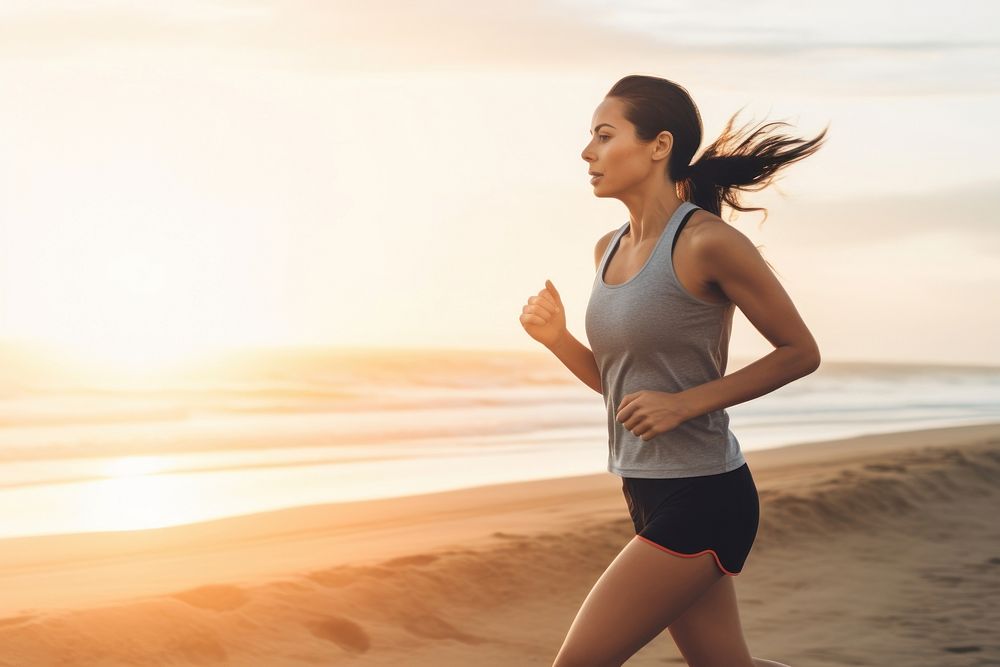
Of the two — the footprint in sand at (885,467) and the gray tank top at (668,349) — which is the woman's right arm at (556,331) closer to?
the gray tank top at (668,349)

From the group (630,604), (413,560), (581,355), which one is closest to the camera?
(630,604)

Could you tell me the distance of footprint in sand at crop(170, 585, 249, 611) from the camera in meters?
5.41

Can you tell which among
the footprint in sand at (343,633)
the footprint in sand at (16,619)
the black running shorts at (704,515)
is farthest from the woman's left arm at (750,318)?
the footprint in sand at (16,619)

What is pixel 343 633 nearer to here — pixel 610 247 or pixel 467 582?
pixel 467 582

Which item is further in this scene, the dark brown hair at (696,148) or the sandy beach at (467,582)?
the sandy beach at (467,582)

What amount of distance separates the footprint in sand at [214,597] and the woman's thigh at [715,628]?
3.22 m

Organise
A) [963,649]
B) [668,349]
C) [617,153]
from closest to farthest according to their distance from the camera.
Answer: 1. [668,349]
2. [617,153]
3. [963,649]

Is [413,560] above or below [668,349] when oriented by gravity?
below

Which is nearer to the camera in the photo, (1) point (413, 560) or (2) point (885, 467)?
(1) point (413, 560)

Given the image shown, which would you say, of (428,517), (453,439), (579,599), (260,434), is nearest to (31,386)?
(260,434)

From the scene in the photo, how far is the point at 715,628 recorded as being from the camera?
106 inches

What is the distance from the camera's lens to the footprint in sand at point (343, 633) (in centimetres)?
530

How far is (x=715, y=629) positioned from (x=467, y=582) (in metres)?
3.72

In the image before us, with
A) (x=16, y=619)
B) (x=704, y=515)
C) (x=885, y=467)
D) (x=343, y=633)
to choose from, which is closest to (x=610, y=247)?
(x=704, y=515)
